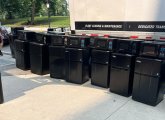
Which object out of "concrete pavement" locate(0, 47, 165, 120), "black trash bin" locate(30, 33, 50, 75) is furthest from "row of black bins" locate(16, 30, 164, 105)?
"concrete pavement" locate(0, 47, 165, 120)

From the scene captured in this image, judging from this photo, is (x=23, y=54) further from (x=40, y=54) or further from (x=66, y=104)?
(x=66, y=104)

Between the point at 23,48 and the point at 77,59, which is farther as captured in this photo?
the point at 23,48

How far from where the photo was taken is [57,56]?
5660mm

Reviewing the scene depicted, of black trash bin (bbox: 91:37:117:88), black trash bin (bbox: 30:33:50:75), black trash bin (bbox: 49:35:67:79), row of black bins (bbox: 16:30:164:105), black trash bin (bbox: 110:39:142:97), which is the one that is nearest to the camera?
row of black bins (bbox: 16:30:164:105)

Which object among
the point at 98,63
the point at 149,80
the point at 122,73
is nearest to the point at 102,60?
the point at 98,63

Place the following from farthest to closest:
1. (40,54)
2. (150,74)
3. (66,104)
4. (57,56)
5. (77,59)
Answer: (40,54)
(57,56)
(77,59)
(66,104)
(150,74)

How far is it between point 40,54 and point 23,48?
2.80 feet

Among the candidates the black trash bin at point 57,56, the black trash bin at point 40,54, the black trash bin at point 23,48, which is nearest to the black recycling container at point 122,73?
the black trash bin at point 57,56

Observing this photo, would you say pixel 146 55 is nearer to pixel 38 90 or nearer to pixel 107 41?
pixel 107 41

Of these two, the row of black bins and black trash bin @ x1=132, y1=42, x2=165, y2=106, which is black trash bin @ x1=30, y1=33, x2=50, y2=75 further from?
black trash bin @ x1=132, y1=42, x2=165, y2=106

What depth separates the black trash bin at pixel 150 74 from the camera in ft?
12.9

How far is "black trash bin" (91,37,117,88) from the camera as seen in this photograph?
4.82 metres

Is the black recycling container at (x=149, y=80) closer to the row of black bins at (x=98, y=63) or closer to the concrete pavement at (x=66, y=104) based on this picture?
the row of black bins at (x=98, y=63)

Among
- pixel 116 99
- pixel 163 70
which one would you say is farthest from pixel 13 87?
pixel 163 70
